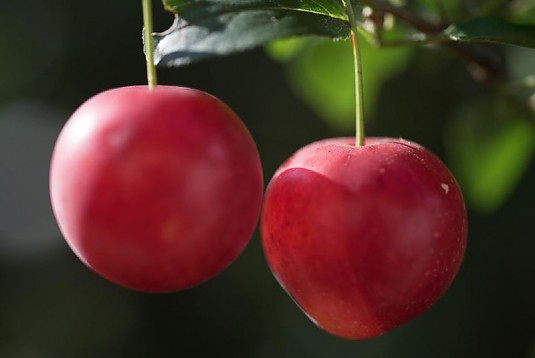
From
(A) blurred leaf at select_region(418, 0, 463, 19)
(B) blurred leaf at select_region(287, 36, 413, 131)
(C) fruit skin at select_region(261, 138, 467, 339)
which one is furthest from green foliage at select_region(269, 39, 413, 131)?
(C) fruit skin at select_region(261, 138, 467, 339)

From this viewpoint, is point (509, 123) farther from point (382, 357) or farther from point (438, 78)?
point (382, 357)

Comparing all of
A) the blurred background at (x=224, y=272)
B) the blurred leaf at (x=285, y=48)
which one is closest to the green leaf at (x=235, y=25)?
the blurred leaf at (x=285, y=48)

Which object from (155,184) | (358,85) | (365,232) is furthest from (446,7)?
(155,184)

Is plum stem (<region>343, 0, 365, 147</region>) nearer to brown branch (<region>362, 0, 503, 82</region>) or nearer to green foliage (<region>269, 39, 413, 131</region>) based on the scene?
brown branch (<region>362, 0, 503, 82</region>)

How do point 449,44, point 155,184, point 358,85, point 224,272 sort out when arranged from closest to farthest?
point 155,184
point 358,85
point 449,44
point 224,272

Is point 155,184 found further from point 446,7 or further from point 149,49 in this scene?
point 446,7

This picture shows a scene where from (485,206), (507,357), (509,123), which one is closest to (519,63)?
(509,123)

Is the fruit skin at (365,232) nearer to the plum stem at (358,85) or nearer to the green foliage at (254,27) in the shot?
the plum stem at (358,85)
